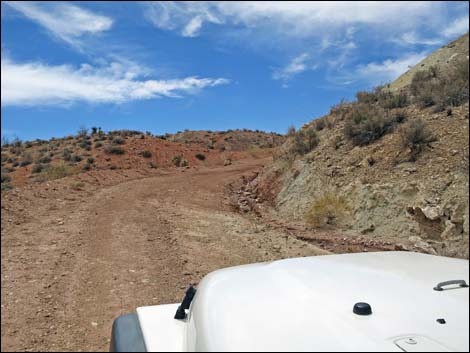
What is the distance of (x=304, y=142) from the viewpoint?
16.1 metres

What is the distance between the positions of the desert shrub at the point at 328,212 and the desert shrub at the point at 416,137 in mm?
1888

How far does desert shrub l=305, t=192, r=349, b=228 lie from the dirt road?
94 cm

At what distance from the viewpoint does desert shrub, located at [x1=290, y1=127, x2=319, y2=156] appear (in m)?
15.7

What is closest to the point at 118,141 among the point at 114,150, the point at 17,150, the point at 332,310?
the point at 114,150

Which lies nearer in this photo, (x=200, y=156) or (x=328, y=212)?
(x=328, y=212)

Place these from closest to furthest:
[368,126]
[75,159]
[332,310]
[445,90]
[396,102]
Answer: [332,310] → [445,90] → [368,126] → [396,102] → [75,159]

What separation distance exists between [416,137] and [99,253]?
24.7 feet

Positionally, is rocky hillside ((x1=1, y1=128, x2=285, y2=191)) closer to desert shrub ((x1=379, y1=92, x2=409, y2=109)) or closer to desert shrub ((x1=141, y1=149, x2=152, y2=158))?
desert shrub ((x1=141, y1=149, x2=152, y2=158))

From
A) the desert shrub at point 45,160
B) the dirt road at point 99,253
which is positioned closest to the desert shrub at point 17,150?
the desert shrub at point 45,160

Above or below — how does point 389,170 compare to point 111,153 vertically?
below

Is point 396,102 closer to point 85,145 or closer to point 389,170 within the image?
point 389,170

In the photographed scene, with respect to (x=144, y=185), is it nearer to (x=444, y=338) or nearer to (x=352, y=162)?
(x=352, y=162)

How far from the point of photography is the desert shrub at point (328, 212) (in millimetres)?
10594

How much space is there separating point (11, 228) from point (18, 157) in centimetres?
2515
